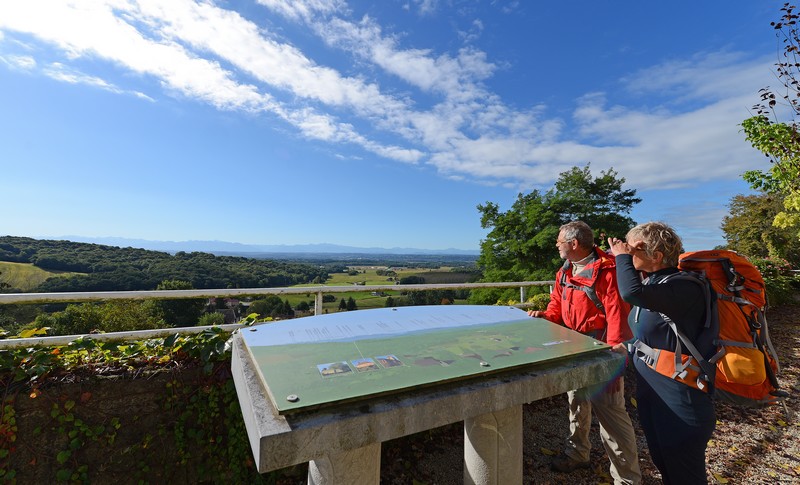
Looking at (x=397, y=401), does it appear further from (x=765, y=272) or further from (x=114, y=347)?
(x=765, y=272)

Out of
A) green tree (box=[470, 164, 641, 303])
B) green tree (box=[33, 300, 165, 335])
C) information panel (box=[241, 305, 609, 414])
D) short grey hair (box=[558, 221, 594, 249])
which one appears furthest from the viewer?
green tree (box=[470, 164, 641, 303])

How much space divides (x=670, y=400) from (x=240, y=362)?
2.58 meters

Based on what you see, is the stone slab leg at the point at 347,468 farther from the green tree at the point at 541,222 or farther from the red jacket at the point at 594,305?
the green tree at the point at 541,222

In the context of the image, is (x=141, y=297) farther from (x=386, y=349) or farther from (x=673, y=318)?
(x=673, y=318)

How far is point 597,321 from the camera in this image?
285 cm

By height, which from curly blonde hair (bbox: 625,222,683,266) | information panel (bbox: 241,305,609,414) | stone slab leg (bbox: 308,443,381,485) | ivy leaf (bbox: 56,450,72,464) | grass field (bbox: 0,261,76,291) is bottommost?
grass field (bbox: 0,261,76,291)

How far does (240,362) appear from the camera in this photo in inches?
84.3

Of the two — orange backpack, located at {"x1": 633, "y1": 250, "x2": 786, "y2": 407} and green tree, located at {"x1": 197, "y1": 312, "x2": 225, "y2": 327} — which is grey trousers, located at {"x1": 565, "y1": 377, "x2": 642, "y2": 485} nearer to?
orange backpack, located at {"x1": 633, "y1": 250, "x2": 786, "y2": 407}

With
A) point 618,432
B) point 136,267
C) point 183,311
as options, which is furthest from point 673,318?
point 136,267

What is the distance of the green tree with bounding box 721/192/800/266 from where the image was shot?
25164 millimetres

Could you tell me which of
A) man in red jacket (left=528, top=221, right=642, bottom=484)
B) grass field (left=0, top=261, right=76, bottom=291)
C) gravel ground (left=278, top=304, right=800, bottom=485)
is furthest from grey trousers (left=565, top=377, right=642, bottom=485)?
grass field (left=0, top=261, right=76, bottom=291)

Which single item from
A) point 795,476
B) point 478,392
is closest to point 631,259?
point 478,392

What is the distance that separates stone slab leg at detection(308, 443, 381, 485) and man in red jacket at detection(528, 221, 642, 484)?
6.18 feet

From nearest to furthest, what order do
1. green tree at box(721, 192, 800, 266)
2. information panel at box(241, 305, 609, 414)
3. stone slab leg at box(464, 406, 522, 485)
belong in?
information panel at box(241, 305, 609, 414)
stone slab leg at box(464, 406, 522, 485)
green tree at box(721, 192, 800, 266)
